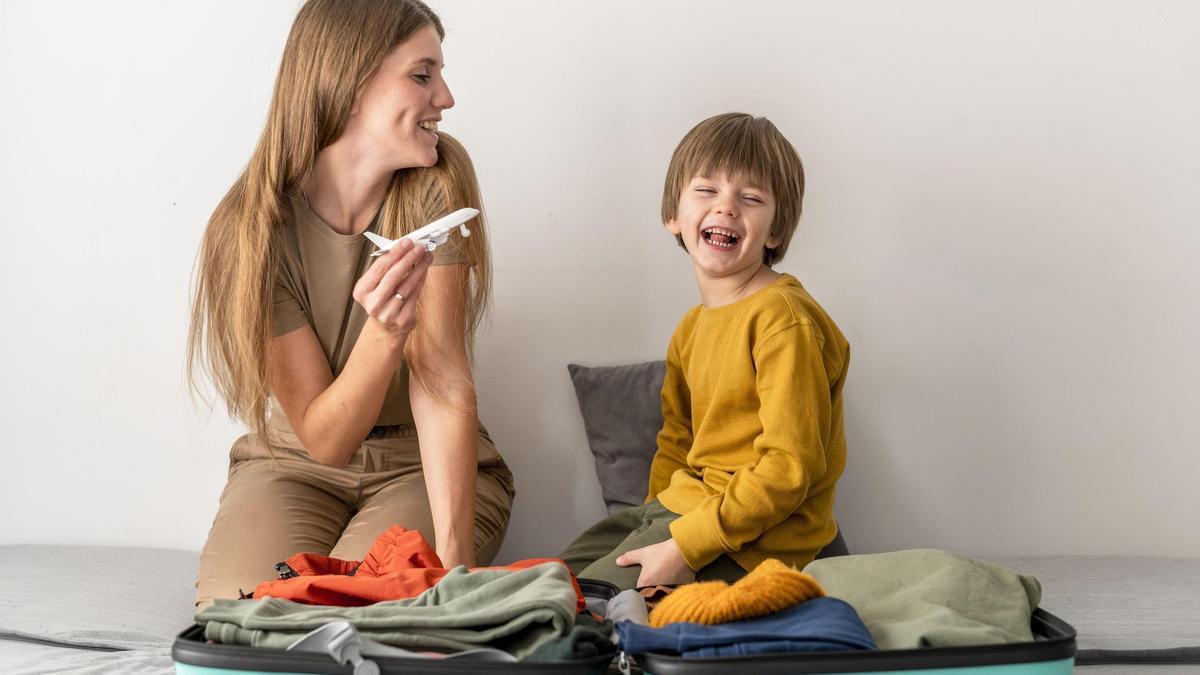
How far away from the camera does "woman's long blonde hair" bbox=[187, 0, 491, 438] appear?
151 centimetres

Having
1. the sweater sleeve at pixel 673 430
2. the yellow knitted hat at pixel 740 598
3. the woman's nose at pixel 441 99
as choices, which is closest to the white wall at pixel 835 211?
the sweater sleeve at pixel 673 430

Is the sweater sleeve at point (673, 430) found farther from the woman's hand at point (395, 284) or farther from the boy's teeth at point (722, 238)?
the woman's hand at point (395, 284)

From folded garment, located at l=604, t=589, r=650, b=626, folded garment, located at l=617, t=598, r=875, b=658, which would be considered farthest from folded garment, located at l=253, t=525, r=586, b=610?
folded garment, located at l=617, t=598, r=875, b=658

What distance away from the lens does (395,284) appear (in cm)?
140

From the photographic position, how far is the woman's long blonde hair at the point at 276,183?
1510 mm

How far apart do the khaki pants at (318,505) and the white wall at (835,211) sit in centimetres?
29

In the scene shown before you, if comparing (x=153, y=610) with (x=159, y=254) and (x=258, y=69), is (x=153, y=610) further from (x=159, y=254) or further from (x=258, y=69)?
(x=258, y=69)

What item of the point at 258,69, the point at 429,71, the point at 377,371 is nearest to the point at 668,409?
the point at 377,371

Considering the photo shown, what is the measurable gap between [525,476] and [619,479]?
0.70 ft

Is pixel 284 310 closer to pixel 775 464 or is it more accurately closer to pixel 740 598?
pixel 775 464

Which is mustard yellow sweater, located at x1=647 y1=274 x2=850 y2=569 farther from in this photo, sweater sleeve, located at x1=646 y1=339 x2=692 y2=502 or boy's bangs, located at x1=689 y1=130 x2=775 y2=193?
boy's bangs, located at x1=689 y1=130 x2=775 y2=193

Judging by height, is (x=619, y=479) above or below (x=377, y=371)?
below

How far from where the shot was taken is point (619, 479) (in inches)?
72.9

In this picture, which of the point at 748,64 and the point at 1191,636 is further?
the point at 748,64
